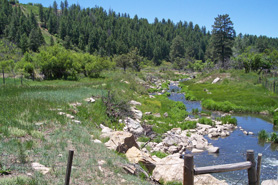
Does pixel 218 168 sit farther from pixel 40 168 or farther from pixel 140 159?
pixel 40 168

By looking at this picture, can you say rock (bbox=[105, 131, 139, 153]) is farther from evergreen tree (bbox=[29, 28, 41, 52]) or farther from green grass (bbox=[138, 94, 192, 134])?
evergreen tree (bbox=[29, 28, 41, 52])

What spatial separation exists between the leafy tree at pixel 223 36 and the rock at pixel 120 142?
63.7 m

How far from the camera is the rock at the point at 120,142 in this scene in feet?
35.4

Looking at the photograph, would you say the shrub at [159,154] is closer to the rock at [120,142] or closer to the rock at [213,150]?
the rock at [120,142]

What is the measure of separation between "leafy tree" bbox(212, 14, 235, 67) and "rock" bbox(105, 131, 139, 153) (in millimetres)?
63747

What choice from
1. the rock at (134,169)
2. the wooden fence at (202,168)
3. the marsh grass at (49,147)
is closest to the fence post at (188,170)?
the wooden fence at (202,168)

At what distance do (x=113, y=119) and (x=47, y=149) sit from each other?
9269 mm

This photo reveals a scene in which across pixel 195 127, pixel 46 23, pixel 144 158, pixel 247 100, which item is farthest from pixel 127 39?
pixel 144 158

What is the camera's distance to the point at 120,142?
36.2 ft

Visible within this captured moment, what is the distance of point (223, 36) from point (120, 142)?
6522 centimetres

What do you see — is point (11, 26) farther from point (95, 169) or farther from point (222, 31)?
point (95, 169)

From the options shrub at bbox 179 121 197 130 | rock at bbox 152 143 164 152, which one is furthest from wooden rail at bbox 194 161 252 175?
shrub at bbox 179 121 197 130

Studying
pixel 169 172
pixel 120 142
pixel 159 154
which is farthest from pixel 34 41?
pixel 169 172

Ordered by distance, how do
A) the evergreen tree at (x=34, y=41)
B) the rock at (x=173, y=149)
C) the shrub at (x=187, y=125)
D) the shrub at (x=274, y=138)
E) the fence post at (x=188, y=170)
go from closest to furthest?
the fence post at (x=188, y=170) < the rock at (x=173, y=149) < the shrub at (x=274, y=138) < the shrub at (x=187, y=125) < the evergreen tree at (x=34, y=41)
